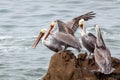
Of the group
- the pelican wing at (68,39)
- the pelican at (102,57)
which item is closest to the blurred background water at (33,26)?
the pelican wing at (68,39)

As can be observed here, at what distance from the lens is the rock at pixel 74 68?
50.0 ft

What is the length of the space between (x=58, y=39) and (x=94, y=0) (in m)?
24.8

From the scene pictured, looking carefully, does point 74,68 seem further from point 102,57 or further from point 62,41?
point 62,41

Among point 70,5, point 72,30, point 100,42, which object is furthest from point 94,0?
point 100,42

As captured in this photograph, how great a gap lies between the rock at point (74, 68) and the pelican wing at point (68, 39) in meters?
1.23

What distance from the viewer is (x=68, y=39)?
17500mm

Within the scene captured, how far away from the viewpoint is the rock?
50.0 ft

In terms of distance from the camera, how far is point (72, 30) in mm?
19156

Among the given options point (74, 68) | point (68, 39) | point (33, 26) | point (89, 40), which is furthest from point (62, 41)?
point (33, 26)

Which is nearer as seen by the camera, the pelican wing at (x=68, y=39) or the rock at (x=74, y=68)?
the rock at (x=74, y=68)

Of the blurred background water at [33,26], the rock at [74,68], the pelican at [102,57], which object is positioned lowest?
the blurred background water at [33,26]

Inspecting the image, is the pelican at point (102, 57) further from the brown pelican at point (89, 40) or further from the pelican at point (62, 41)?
the pelican at point (62, 41)

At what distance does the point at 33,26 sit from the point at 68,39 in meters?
15.6

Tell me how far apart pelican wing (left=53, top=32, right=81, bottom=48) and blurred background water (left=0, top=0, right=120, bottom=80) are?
5.27 meters
